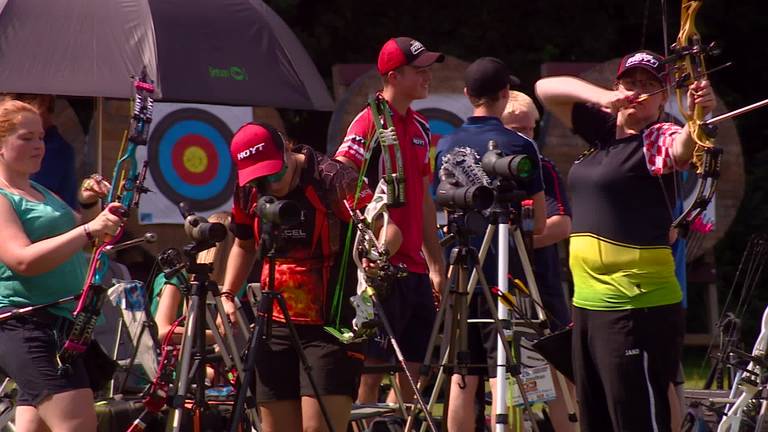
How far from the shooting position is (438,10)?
12688 mm

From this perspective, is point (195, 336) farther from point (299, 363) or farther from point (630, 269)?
point (630, 269)

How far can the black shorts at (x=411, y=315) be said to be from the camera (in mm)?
6215

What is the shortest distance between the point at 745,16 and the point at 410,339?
332 inches

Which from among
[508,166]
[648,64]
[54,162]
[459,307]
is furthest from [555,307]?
[54,162]

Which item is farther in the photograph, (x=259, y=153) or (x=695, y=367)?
(x=695, y=367)

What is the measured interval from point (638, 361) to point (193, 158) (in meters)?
6.50

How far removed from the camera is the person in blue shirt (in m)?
6.15

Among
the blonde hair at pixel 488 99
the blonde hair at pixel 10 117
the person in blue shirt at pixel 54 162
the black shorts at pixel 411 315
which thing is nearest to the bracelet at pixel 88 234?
the blonde hair at pixel 10 117

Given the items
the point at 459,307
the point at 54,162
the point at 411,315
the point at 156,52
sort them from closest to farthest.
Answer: the point at 459,307 < the point at 54,162 < the point at 411,315 < the point at 156,52

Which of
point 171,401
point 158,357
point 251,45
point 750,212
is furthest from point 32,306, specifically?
point 750,212

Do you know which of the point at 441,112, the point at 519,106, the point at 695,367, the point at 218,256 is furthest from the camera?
the point at 695,367

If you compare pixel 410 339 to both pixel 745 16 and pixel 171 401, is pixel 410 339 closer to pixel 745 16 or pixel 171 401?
pixel 171 401

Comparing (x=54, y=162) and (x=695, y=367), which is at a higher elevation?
(x=54, y=162)

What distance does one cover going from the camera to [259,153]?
504 cm
